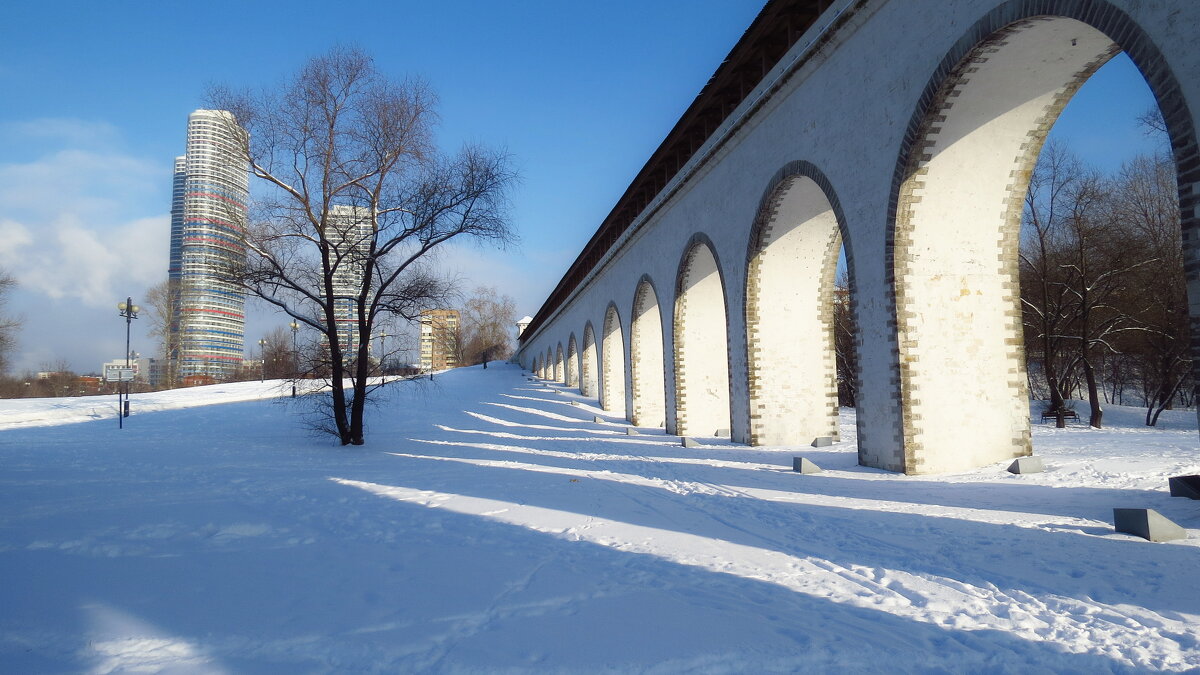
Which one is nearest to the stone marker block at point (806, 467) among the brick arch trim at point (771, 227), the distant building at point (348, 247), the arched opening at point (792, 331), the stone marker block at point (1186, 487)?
the brick arch trim at point (771, 227)

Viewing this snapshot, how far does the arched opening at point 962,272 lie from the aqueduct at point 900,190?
0.06 feet

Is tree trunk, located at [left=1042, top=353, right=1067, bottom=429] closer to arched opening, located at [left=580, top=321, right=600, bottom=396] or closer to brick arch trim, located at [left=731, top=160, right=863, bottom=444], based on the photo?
brick arch trim, located at [left=731, top=160, right=863, bottom=444]

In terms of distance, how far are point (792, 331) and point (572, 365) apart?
2729 cm

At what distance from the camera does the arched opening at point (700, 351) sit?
580 inches

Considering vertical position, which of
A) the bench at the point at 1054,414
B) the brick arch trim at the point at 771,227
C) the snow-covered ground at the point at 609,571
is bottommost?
the bench at the point at 1054,414

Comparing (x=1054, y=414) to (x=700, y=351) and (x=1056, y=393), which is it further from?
(x=700, y=351)

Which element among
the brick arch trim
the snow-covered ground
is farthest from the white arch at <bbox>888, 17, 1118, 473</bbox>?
the brick arch trim

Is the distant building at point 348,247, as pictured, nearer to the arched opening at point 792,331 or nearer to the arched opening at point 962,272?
the arched opening at point 792,331

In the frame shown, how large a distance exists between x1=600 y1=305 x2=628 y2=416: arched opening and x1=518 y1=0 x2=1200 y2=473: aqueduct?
33.5 feet

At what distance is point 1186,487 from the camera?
4859 millimetres

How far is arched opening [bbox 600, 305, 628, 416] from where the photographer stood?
75.9 ft

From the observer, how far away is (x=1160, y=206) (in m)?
19.2

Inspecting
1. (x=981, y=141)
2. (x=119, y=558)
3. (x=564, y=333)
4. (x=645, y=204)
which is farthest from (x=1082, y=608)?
(x=564, y=333)

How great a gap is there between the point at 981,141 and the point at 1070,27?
1422 millimetres
